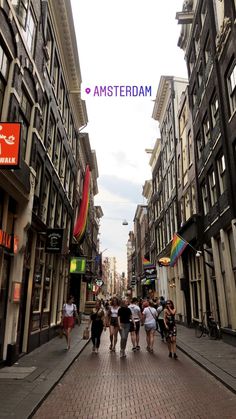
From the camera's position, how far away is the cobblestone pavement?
6.40 m

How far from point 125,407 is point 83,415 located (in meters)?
0.86

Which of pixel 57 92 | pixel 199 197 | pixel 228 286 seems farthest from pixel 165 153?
pixel 228 286

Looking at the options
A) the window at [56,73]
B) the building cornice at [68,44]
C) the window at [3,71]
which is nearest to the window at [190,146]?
the building cornice at [68,44]

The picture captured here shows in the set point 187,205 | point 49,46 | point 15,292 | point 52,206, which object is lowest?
point 15,292

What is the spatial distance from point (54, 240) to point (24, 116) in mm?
5551

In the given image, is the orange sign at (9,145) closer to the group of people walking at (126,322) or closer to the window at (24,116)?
the window at (24,116)

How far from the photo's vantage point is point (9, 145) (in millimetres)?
8430

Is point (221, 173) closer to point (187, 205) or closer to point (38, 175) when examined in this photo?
point (38, 175)

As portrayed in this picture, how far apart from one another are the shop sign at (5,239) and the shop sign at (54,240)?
15.6 feet

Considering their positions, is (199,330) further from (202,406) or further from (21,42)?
(21,42)

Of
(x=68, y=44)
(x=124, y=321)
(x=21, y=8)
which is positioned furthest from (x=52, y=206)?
(x=68, y=44)

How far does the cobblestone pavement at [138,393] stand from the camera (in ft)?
21.0

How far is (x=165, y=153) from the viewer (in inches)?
1483

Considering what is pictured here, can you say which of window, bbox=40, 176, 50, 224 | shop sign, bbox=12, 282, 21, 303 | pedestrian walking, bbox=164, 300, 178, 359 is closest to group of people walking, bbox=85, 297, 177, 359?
pedestrian walking, bbox=164, 300, 178, 359
